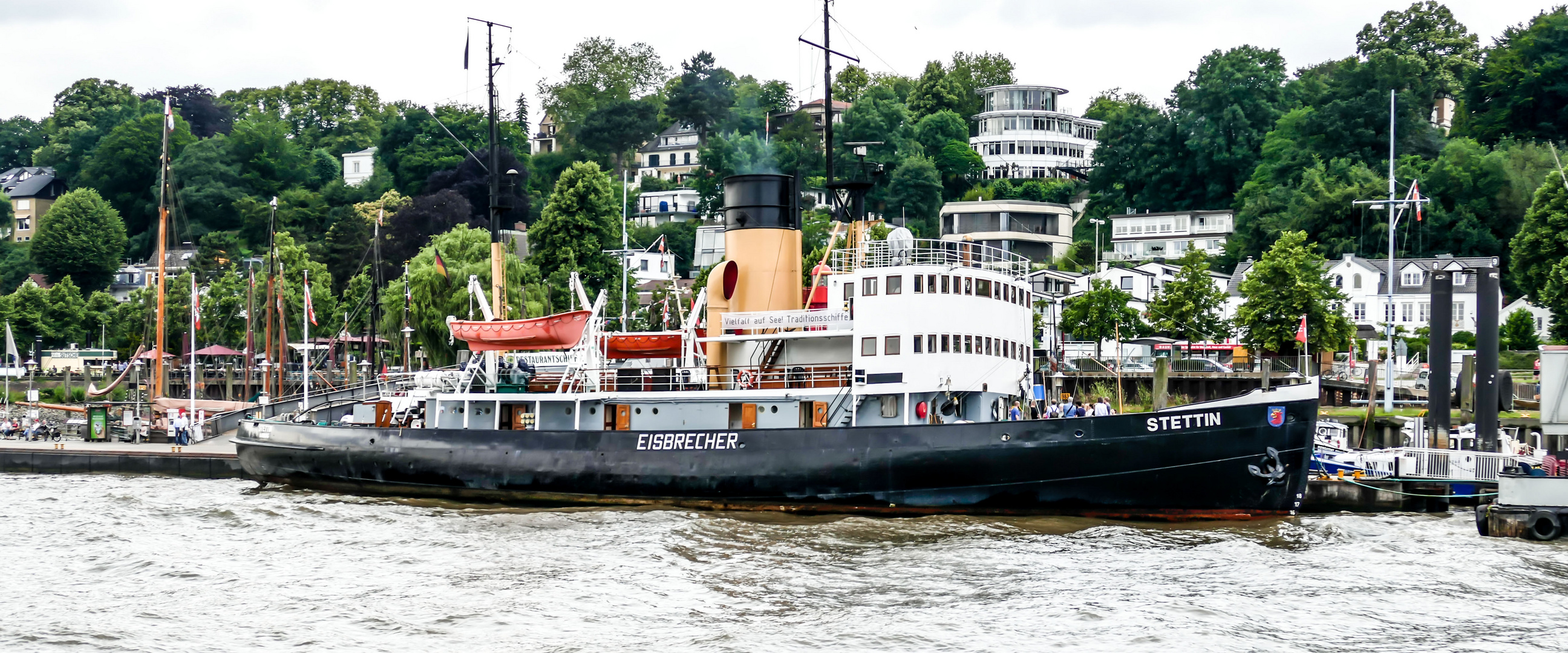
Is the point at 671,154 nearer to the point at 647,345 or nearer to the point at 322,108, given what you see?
the point at 322,108

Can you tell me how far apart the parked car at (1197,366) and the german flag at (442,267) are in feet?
89.3

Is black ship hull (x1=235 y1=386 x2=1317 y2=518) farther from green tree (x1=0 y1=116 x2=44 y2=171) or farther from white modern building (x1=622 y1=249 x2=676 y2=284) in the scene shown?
green tree (x1=0 y1=116 x2=44 y2=171)

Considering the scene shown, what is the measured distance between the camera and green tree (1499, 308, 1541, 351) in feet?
188

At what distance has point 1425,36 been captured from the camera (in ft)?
315

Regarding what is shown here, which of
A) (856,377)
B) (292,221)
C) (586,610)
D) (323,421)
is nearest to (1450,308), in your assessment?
(856,377)

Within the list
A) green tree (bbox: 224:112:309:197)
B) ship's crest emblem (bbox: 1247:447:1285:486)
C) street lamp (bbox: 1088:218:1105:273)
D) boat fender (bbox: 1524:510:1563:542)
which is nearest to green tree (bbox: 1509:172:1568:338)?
street lamp (bbox: 1088:218:1105:273)

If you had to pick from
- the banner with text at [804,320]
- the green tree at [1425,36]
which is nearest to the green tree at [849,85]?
the green tree at [1425,36]

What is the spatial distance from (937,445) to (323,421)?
19.8m

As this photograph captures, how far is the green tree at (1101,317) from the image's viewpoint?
2319 inches

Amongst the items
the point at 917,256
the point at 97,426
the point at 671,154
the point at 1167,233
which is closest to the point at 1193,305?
the point at 917,256

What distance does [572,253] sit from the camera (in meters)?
64.4

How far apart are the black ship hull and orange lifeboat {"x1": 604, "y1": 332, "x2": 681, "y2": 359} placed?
2887mm

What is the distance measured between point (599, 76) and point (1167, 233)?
58304 mm

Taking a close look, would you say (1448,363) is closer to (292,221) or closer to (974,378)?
(974,378)
